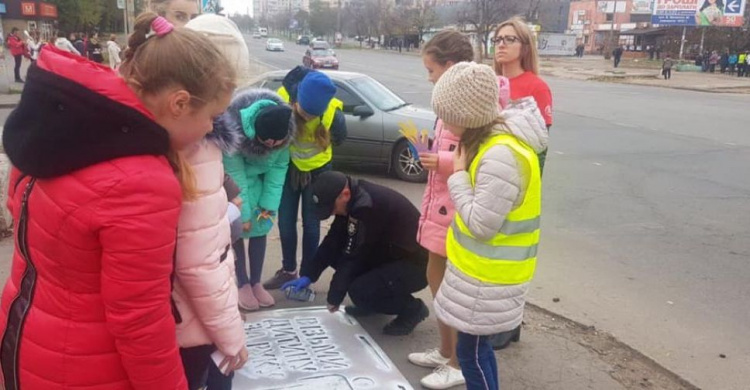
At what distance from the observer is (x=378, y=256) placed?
3.68 m

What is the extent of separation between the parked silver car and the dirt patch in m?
4.32

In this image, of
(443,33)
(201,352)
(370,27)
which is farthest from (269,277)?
(370,27)

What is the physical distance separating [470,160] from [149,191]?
1.46 metres

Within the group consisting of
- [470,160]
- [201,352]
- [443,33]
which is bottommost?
[201,352]

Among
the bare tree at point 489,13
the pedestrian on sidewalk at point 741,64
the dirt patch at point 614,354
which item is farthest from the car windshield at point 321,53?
the dirt patch at point 614,354

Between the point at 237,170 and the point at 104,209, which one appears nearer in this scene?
the point at 104,209

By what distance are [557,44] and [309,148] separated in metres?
62.0

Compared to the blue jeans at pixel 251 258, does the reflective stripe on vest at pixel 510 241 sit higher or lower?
higher

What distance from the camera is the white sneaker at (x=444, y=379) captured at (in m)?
3.10

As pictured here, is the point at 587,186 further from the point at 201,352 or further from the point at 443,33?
the point at 201,352

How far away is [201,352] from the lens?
1870 mm

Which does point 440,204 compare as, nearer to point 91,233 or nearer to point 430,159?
point 430,159

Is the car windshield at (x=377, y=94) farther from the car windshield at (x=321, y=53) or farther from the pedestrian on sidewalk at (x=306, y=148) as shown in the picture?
the car windshield at (x=321, y=53)

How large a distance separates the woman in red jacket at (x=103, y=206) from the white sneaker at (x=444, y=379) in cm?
177
